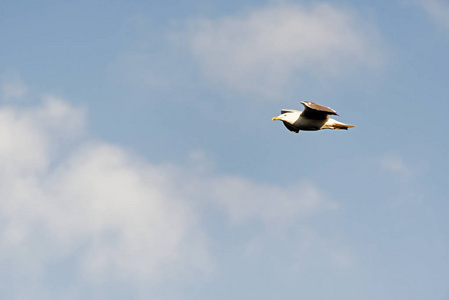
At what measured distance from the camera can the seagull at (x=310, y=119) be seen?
6153cm

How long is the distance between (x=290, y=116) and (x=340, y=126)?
15.5ft

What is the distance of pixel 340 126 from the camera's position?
65188mm

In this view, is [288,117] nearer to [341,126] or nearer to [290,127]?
[290,127]

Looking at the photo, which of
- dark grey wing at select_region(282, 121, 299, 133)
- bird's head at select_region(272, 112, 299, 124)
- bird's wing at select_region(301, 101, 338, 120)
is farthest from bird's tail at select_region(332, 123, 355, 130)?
dark grey wing at select_region(282, 121, 299, 133)

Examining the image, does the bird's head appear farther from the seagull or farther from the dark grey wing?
the dark grey wing

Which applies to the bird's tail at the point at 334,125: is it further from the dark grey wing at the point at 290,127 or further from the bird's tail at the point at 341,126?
the dark grey wing at the point at 290,127

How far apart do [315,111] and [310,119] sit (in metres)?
1.99

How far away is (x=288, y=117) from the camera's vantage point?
6594 cm

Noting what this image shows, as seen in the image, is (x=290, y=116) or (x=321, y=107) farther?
(x=290, y=116)

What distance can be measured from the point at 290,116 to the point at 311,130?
7.74 feet

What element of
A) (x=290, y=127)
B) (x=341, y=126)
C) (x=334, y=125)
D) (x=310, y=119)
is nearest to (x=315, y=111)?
(x=310, y=119)

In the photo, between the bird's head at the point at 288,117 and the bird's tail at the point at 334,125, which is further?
the bird's head at the point at 288,117

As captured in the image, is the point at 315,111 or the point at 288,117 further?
the point at 288,117

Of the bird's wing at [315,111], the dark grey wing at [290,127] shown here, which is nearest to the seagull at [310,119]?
the bird's wing at [315,111]
